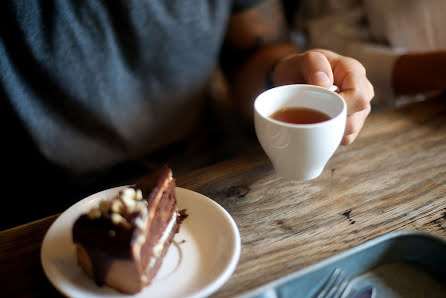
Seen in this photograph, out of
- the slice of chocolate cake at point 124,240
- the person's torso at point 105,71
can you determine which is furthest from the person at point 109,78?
the slice of chocolate cake at point 124,240

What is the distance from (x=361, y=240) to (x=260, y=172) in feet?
0.90

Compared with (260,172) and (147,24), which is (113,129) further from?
(260,172)

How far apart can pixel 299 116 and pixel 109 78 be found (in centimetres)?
61

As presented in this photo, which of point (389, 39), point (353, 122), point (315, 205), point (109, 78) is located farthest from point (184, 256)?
point (389, 39)

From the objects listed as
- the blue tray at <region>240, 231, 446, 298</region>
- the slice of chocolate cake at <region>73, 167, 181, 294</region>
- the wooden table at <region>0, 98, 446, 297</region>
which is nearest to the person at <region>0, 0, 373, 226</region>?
the wooden table at <region>0, 98, 446, 297</region>

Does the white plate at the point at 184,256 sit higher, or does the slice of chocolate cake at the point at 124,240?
the slice of chocolate cake at the point at 124,240

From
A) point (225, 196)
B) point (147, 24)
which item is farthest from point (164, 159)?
point (225, 196)

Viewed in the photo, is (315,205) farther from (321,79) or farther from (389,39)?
(389,39)

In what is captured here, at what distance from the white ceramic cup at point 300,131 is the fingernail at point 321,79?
3 centimetres

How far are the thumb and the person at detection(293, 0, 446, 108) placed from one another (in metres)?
0.52

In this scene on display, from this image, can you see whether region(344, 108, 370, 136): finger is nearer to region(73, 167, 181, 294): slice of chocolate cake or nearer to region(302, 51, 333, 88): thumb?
region(302, 51, 333, 88): thumb

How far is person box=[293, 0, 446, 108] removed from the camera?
127cm

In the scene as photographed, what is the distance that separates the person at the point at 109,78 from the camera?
1017 mm

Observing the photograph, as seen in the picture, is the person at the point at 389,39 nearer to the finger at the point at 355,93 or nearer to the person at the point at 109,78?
the person at the point at 109,78
